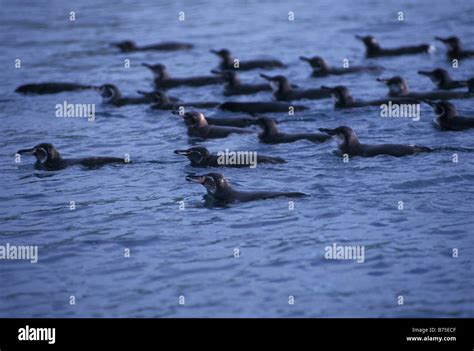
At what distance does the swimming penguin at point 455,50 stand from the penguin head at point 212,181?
11.6 meters

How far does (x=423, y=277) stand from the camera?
1261cm

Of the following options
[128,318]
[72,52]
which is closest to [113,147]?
[128,318]

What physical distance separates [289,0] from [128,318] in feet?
80.7

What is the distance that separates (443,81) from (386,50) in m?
4.58

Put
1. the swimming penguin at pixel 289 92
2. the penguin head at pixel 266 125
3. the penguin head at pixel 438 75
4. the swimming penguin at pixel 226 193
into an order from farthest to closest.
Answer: the penguin head at pixel 438 75
the swimming penguin at pixel 289 92
the penguin head at pixel 266 125
the swimming penguin at pixel 226 193

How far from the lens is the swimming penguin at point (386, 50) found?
2641 cm

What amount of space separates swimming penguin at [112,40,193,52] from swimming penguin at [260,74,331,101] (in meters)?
7.13

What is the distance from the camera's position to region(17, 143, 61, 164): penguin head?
17.5 meters

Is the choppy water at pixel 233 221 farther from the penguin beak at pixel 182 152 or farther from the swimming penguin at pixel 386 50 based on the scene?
the swimming penguin at pixel 386 50

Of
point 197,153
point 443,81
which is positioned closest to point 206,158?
point 197,153

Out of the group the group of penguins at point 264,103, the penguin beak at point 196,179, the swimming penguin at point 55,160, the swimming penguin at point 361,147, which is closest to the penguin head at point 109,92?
the group of penguins at point 264,103

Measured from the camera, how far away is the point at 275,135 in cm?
1836

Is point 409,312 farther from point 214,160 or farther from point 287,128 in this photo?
point 287,128

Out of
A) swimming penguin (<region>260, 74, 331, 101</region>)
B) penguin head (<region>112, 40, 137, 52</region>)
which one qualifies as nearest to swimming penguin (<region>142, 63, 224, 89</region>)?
swimming penguin (<region>260, 74, 331, 101</region>)
